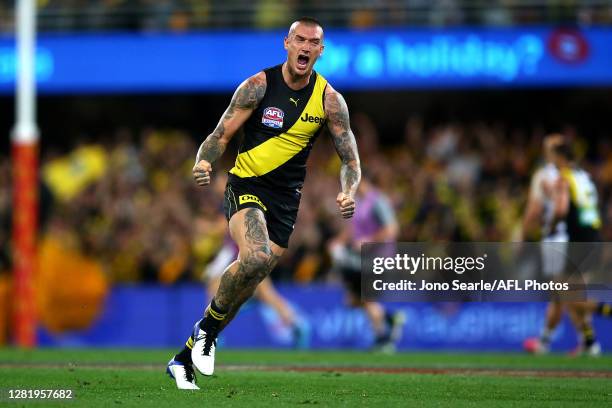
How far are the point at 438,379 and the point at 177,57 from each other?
1152cm

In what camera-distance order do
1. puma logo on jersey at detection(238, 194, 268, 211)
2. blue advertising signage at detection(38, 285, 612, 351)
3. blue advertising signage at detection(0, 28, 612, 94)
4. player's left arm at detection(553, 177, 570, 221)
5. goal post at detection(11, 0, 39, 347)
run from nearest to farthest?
puma logo on jersey at detection(238, 194, 268, 211) → player's left arm at detection(553, 177, 570, 221) → goal post at detection(11, 0, 39, 347) → blue advertising signage at detection(38, 285, 612, 351) → blue advertising signage at detection(0, 28, 612, 94)

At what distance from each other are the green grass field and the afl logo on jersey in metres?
2.10

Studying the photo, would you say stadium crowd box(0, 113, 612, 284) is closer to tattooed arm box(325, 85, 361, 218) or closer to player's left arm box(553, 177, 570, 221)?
player's left arm box(553, 177, 570, 221)

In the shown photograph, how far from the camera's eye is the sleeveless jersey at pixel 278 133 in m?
9.52

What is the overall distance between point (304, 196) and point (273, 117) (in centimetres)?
1060

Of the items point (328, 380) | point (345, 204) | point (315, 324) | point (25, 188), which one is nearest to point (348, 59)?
point (315, 324)

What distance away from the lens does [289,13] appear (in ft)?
69.5

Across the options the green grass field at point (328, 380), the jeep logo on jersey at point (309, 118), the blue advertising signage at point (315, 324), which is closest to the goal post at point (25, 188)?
the blue advertising signage at point (315, 324)

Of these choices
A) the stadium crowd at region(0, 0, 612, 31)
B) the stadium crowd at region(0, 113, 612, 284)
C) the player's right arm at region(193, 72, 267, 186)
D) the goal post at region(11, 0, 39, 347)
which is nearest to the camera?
the player's right arm at region(193, 72, 267, 186)

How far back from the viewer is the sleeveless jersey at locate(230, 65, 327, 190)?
9.52 metres

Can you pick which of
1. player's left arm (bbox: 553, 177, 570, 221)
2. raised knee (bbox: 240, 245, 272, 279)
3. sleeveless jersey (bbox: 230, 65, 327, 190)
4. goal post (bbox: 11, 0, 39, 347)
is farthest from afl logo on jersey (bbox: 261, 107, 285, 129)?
goal post (bbox: 11, 0, 39, 347)

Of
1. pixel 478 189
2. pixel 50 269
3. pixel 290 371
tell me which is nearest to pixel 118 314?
pixel 50 269

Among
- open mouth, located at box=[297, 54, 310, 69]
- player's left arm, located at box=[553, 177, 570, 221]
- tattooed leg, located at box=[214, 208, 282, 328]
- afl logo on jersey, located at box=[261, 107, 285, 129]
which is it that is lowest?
tattooed leg, located at box=[214, 208, 282, 328]

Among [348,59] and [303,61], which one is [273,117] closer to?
[303,61]
